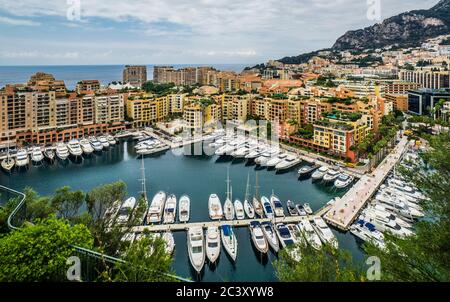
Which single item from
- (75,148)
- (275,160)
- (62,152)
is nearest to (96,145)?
(75,148)

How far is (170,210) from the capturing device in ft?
23.5

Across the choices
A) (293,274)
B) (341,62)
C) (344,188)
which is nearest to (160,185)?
(344,188)

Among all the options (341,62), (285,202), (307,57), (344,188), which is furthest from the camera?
(307,57)

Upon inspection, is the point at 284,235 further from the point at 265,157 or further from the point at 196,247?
the point at 265,157

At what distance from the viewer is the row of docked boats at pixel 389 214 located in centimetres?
629

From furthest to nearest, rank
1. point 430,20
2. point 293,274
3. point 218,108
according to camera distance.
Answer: point 430,20 → point 218,108 → point 293,274

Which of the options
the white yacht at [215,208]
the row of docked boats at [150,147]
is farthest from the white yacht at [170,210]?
the row of docked boats at [150,147]

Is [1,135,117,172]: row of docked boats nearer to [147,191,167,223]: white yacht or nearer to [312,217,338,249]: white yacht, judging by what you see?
[147,191,167,223]: white yacht

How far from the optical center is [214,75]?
2764 centimetres

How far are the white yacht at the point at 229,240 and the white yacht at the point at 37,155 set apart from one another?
8.76 metres

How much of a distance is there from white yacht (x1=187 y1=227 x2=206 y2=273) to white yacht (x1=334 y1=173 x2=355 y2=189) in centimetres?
461

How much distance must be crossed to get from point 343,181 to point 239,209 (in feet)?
11.7

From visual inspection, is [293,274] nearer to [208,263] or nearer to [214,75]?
[208,263]

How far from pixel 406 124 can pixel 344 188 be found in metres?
7.57
